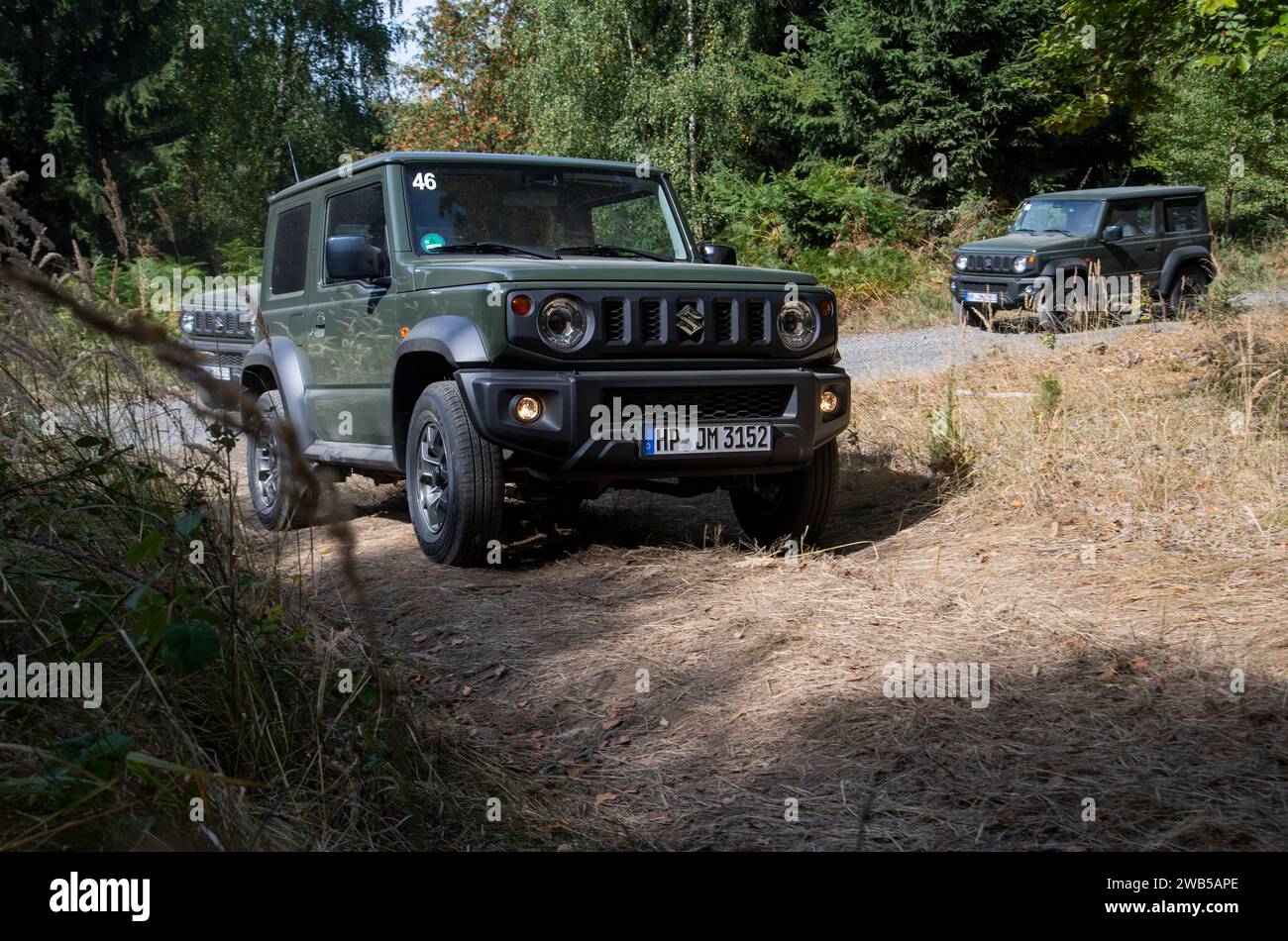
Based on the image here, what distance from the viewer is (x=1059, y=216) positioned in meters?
15.2

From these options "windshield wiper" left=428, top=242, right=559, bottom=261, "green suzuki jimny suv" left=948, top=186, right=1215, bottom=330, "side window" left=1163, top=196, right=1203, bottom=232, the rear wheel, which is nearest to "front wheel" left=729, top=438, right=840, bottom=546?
"windshield wiper" left=428, top=242, right=559, bottom=261

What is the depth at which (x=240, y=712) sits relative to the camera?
2721 mm

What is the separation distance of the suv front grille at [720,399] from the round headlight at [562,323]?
0.28 meters

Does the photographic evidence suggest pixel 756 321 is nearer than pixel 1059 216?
Yes

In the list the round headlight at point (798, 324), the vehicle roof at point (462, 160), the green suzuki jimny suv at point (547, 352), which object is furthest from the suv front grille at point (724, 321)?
the vehicle roof at point (462, 160)

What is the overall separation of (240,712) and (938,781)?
177cm

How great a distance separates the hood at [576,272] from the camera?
4758mm

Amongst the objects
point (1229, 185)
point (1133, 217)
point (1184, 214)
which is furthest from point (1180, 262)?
point (1229, 185)

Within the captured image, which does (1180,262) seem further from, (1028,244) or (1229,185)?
(1229,185)

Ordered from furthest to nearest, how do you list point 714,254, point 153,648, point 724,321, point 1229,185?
point 1229,185 → point 714,254 → point 724,321 → point 153,648

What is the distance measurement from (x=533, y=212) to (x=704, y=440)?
1.65 metres

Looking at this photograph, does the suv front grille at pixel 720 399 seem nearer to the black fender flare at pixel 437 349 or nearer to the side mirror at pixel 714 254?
the black fender flare at pixel 437 349
